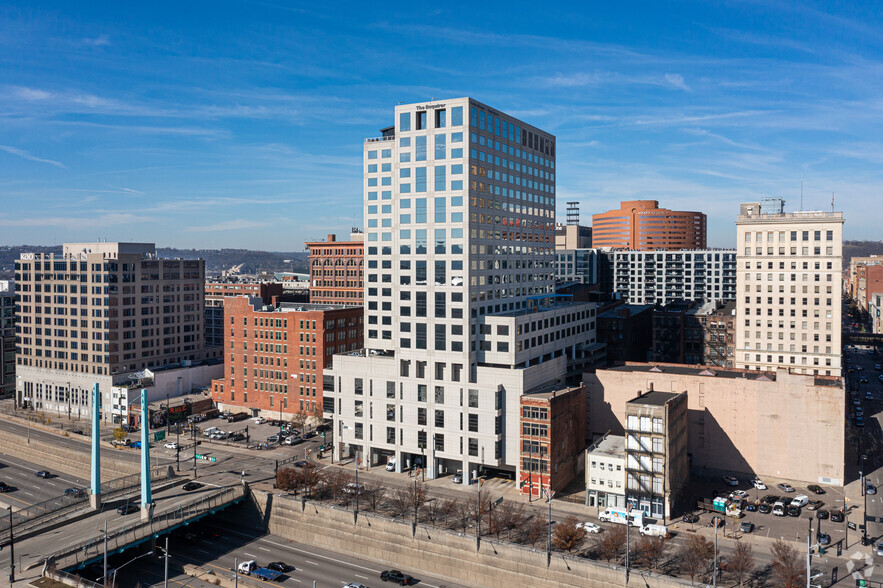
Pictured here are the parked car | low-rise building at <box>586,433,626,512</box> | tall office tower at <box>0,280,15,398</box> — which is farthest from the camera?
tall office tower at <box>0,280,15,398</box>

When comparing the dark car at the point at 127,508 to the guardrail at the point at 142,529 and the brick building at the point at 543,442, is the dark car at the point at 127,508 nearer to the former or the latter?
the guardrail at the point at 142,529

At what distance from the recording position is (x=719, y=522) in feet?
302

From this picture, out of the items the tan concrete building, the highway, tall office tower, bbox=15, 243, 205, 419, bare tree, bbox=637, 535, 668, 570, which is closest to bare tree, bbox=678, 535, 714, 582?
bare tree, bbox=637, 535, 668, 570

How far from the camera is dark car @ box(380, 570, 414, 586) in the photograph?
84.7m

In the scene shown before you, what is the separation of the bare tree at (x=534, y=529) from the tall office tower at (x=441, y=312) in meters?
14.8

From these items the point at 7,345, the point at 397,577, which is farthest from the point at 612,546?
the point at 7,345

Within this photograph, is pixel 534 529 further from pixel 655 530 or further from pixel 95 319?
pixel 95 319

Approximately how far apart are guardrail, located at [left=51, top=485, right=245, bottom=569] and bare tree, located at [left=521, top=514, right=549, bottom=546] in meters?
44.1

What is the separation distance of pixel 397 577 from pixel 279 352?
7951 centimetres

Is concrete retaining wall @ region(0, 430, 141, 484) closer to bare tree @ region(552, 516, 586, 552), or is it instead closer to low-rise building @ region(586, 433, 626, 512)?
bare tree @ region(552, 516, 586, 552)

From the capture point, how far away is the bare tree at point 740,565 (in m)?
75.8

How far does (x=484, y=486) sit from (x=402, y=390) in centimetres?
2051

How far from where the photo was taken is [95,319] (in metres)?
164

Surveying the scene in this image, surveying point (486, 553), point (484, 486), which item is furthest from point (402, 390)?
point (486, 553)
